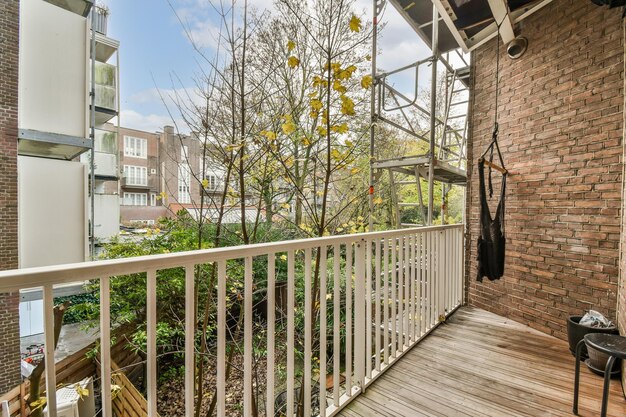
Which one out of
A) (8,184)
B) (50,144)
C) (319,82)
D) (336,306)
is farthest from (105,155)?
(336,306)

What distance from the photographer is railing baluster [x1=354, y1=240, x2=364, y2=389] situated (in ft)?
6.19

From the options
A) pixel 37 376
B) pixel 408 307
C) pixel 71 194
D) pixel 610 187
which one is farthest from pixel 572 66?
pixel 71 194

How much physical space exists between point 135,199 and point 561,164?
2126cm

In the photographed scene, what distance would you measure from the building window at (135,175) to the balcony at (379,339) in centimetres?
1990

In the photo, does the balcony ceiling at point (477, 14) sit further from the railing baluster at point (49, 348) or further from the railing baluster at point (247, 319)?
the railing baluster at point (49, 348)

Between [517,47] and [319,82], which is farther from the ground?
[517,47]

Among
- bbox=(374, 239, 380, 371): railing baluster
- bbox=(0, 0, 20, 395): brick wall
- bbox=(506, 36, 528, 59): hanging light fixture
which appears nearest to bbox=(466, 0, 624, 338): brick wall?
bbox=(506, 36, 528, 59): hanging light fixture

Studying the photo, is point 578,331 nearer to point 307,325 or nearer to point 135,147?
point 307,325

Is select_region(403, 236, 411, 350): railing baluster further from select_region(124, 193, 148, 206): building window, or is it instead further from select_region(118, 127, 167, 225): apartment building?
select_region(124, 193, 148, 206): building window

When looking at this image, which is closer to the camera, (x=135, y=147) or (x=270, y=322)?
(x=270, y=322)

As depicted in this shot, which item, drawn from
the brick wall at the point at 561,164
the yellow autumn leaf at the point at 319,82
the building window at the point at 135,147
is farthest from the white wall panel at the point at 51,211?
the building window at the point at 135,147

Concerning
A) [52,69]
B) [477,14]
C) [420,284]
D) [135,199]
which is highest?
[52,69]

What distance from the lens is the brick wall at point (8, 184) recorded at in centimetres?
527

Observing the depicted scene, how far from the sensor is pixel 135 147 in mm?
19484
